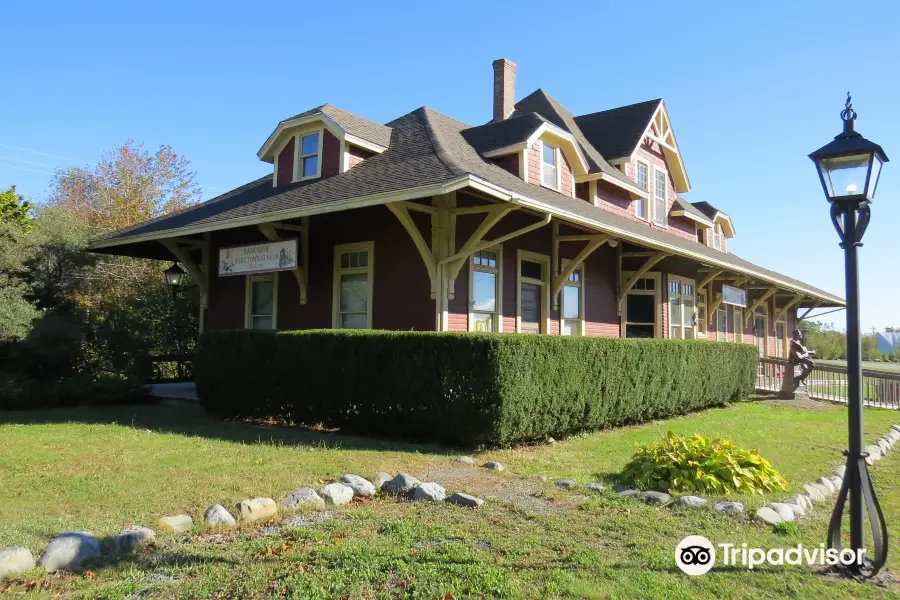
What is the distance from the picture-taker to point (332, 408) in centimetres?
972

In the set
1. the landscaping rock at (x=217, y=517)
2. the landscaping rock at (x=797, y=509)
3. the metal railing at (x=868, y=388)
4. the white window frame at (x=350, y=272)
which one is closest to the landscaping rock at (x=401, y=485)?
the landscaping rock at (x=217, y=517)

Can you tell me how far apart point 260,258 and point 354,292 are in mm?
1980

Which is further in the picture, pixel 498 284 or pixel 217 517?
pixel 498 284

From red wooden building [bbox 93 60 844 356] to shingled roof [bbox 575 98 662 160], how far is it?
11 cm

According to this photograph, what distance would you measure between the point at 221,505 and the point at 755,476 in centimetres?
500

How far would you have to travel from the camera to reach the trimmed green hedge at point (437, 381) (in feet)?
27.7

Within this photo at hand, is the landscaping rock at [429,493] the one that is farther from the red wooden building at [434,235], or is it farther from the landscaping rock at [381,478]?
the red wooden building at [434,235]

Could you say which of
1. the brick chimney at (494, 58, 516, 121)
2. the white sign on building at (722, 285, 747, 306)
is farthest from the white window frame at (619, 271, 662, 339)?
the brick chimney at (494, 58, 516, 121)

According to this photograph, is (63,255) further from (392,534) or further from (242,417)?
(392,534)

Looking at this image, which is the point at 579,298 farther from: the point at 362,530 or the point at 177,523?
the point at 177,523

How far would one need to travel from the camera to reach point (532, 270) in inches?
525

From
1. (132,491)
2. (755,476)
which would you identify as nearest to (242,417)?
(132,491)

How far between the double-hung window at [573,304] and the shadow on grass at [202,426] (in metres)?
6.38

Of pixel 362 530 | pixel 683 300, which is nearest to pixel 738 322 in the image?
pixel 683 300
